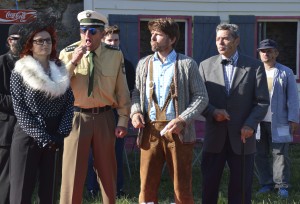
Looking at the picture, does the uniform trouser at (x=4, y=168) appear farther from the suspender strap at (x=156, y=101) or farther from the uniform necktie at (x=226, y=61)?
the uniform necktie at (x=226, y=61)

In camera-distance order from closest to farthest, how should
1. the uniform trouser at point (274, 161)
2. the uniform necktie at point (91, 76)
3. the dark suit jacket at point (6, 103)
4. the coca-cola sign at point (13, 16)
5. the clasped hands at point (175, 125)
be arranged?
the clasped hands at point (175, 125) → the uniform necktie at point (91, 76) → the dark suit jacket at point (6, 103) → the uniform trouser at point (274, 161) → the coca-cola sign at point (13, 16)

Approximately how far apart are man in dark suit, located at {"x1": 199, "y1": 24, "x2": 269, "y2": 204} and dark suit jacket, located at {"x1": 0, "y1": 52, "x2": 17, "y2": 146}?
179 cm

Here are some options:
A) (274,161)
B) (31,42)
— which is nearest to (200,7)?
(274,161)

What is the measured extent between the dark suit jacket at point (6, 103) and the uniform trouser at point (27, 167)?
69cm

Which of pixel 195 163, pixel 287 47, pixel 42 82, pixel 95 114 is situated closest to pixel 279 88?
pixel 195 163

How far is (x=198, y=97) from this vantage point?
5520 millimetres

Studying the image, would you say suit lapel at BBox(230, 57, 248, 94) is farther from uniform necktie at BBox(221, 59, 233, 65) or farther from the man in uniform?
the man in uniform

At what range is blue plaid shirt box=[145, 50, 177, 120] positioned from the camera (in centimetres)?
549

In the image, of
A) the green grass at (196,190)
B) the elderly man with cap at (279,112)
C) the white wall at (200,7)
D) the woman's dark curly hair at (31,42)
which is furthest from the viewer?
the white wall at (200,7)

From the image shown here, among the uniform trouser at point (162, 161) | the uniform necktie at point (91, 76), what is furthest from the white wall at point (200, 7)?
the uniform trouser at point (162, 161)

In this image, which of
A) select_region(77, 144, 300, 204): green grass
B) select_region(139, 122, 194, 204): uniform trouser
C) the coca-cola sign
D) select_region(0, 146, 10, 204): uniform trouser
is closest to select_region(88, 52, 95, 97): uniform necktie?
select_region(139, 122, 194, 204): uniform trouser

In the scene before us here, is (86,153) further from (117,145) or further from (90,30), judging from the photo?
(117,145)

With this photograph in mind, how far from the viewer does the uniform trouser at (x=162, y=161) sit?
5500mm

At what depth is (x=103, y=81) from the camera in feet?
18.6
